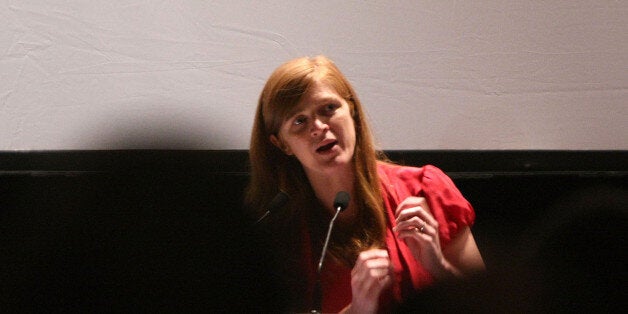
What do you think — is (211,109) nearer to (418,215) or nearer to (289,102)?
(289,102)

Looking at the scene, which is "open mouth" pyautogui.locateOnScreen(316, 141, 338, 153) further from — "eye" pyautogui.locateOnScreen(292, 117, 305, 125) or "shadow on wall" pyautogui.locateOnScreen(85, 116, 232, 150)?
"shadow on wall" pyautogui.locateOnScreen(85, 116, 232, 150)

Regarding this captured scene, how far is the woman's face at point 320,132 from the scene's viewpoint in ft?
4.97

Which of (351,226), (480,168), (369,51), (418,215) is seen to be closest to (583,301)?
(418,215)

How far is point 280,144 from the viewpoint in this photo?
61.2 inches

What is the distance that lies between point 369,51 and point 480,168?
362mm

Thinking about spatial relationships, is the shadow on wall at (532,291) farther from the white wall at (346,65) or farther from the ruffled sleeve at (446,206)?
the white wall at (346,65)

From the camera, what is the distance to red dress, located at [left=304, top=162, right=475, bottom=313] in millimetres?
1449

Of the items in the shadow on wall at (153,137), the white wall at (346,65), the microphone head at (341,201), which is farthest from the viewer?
the white wall at (346,65)

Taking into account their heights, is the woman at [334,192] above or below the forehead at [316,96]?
below

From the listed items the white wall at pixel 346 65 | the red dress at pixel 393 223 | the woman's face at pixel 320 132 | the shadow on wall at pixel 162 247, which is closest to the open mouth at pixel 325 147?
the woman's face at pixel 320 132

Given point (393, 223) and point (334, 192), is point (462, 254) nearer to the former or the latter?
point (393, 223)

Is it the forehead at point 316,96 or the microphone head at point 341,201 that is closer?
the microphone head at point 341,201

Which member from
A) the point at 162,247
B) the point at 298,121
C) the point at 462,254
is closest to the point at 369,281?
the point at 462,254

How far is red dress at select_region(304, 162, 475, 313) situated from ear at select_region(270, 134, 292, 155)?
17 cm
